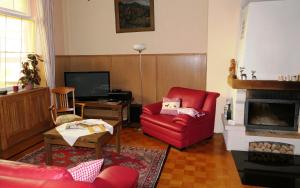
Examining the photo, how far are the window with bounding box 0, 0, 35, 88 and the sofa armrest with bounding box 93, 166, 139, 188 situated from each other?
10.8 feet

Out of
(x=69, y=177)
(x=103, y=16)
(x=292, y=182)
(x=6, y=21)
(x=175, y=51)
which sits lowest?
(x=292, y=182)

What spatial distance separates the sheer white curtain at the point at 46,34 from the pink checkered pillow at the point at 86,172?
3.56 metres

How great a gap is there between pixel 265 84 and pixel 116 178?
9.42 ft

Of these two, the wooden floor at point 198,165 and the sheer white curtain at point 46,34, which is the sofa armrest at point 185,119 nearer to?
the wooden floor at point 198,165

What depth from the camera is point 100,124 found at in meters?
3.29

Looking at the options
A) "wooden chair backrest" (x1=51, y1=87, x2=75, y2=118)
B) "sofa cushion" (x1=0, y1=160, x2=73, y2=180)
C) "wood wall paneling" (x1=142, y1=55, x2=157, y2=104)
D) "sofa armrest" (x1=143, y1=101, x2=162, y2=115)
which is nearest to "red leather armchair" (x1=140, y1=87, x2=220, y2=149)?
"sofa armrest" (x1=143, y1=101, x2=162, y2=115)

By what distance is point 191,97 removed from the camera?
4.34 meters

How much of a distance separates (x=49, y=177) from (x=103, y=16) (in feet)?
15.4

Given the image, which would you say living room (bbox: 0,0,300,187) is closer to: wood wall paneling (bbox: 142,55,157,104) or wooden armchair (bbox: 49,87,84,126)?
wood wall paneling (bbox: 142,55,157,104)

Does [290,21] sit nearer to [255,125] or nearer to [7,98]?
[255,125]

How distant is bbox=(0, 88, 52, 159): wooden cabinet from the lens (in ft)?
11.6

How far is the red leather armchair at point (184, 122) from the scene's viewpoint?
375cm

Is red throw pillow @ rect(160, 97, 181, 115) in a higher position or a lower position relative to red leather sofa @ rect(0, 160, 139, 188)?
lower

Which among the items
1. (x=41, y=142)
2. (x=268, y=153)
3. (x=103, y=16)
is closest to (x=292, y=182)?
(x=268, y=153)
